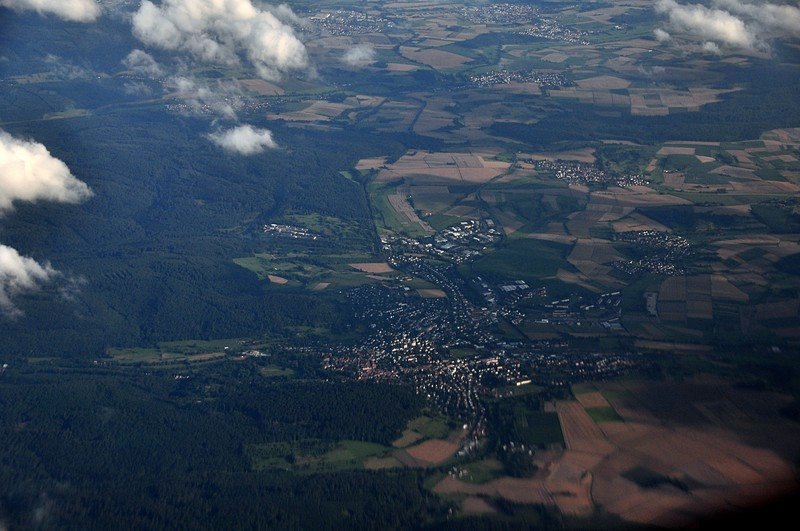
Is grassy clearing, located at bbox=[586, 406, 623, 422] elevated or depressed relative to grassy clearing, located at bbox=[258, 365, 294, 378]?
elevated

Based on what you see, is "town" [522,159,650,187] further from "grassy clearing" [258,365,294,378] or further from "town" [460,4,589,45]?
"town" [460,4,589,45]

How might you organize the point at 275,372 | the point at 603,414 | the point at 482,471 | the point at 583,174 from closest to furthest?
the point at 482,471 → the point at 603,414 → the point at 275,372 → the point at 583,174

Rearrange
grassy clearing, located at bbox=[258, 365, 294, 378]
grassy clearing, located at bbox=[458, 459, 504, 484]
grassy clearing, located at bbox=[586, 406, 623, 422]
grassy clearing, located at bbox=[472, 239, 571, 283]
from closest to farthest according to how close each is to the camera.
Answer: grassy clearing, located at bbox=[458, 459, 504, 484]
grassy clearing, located at bbox=[586, 406, 623, 422]
grassy clearing, located at bbox=[258, 365, 294, 378]
grassy clearing, located at bbox=[472, 239, 571, 283]

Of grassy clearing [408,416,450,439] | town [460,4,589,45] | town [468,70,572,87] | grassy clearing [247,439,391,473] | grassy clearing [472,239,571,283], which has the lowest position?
grassy clearing [472,239,571,283]

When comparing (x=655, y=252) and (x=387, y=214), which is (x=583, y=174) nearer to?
(x=387, y=214)

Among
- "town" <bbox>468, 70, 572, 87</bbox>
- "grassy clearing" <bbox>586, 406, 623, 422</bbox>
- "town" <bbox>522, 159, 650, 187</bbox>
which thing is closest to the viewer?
"grassy clearing" <bbox>586, 406, 623, 422</bbox>

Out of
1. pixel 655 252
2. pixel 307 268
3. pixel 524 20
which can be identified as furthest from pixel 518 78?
pixel 307 268

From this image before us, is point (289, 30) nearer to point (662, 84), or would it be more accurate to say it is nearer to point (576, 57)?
point (576, 57)

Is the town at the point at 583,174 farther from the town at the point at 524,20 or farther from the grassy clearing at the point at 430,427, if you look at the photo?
the town at the point at 524,20

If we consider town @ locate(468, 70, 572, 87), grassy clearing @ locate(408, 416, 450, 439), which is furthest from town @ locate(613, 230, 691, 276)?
town @ locate(468, 70, 572, 87)

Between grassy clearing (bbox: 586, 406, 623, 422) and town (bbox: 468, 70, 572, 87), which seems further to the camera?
town (bbox: 468, 70, 572, 87)

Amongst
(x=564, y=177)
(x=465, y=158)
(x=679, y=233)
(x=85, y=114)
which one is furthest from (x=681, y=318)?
(x=85, y=114)

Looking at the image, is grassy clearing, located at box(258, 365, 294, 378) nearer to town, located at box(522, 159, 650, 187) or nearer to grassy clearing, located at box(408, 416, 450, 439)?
grassy clearing, located at box(408, 416, 450, 439)
